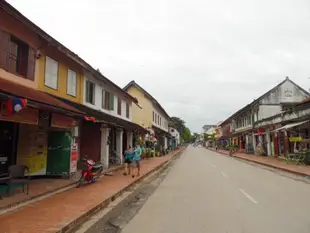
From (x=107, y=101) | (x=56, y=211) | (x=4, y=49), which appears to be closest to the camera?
(x=56, y=211)

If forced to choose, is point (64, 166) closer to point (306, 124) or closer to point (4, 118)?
point (4, 118)

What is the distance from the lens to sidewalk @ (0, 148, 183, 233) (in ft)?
20.8

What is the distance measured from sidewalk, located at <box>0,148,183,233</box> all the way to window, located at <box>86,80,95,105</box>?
25.4 ft

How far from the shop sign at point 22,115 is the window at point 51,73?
11.6 ft

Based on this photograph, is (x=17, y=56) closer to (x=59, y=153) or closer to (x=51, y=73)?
(x=51, y=73)

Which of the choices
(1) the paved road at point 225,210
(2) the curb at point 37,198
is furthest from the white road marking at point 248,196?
(2) the curb at point 37,198

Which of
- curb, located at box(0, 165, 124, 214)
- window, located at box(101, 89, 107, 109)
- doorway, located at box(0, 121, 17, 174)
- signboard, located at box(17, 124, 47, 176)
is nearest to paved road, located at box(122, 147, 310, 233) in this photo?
curb, located at box(0, 165, 124, 214)

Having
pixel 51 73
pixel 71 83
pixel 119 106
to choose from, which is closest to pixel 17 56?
pixel 51 73

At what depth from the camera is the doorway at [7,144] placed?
11.3 metres

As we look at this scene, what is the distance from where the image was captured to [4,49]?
1046 cm

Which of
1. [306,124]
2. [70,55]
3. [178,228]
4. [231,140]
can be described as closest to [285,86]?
[306,124]

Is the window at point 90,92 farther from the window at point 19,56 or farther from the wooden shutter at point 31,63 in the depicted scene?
the window at point 19,56

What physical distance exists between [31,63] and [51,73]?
5.77ft

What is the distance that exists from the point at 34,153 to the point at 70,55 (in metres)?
4.74
